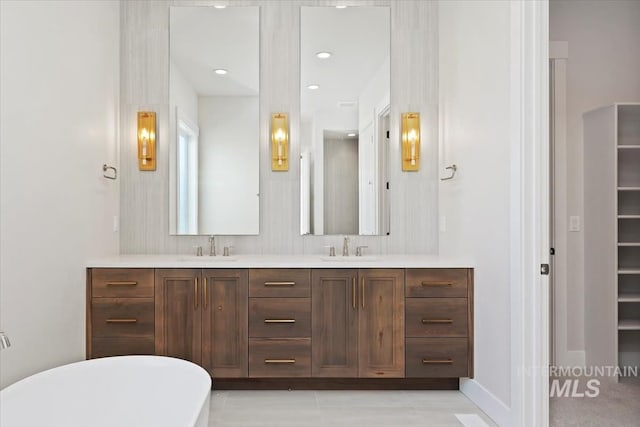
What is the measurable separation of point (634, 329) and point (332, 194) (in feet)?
7.58

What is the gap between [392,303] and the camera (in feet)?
10.4

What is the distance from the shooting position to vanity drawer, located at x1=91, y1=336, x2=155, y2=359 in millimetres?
3104

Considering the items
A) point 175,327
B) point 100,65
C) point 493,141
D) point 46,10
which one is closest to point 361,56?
point 493,141

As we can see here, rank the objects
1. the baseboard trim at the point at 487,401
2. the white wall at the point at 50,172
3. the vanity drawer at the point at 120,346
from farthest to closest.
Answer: the vanity drawer at the point at 120,346 < the baseboard trim at the point at 487,401 < the white wall at the point at 50,172

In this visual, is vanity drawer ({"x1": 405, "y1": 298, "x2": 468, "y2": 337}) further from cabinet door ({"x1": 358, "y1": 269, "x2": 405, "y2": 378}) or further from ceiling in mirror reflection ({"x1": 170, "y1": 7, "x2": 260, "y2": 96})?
ceiling in mirror reflection ({"x1": 170, "y1": 7, "x2": 260, "y2": 96})

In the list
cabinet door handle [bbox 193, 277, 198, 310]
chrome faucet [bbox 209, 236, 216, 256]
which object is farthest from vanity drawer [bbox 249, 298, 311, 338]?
chrome faucet [bbox 209, 236, 216, 256]

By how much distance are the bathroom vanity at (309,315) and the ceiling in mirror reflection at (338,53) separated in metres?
1.28

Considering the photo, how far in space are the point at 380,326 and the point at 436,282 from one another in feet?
1.45

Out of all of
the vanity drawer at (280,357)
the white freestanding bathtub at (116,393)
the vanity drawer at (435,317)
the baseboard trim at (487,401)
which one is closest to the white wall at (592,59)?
the vanity drawer at (435,317)

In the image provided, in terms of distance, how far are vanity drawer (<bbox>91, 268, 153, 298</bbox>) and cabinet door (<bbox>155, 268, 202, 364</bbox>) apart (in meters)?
0.07

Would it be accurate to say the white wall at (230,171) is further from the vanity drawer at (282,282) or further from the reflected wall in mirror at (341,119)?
the vanity drawer at (282,282)

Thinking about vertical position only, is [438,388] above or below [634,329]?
below

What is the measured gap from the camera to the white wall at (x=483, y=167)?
8.74ft

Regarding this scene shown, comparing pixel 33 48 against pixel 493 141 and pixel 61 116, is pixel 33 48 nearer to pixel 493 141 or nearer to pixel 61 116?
pixel 61 116
